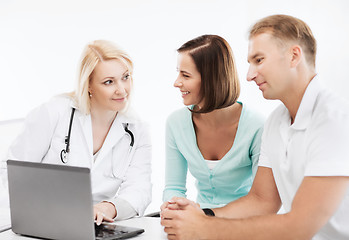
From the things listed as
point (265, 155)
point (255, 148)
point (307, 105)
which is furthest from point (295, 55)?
point (255, 148)

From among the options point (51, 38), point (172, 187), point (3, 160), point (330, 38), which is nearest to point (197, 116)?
point (172, 187)

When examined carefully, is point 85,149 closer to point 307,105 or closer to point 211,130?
point 211,130

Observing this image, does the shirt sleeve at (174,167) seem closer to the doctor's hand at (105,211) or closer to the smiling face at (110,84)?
the smiling face at (110,84)

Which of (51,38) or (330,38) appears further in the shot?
(51,38)

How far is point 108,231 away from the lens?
5.60ft

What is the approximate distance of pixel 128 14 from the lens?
4305 millimetres

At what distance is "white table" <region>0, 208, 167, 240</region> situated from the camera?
5.61 feet

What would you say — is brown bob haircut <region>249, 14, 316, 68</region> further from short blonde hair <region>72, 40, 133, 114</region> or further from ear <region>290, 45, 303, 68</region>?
short blonde hair <region>72, 40, 133, 114</region>

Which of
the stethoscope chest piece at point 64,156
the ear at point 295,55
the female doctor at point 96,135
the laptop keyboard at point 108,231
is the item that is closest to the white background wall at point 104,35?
the female doctor at point 96,135

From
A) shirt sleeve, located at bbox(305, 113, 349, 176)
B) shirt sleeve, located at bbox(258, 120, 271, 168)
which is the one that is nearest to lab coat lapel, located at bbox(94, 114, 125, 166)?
shirt sleeve, located at bbox(258, 120, 271, 168)

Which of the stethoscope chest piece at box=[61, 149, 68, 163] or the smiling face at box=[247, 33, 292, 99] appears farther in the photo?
the stethoscope chest piece at box=[61, 149, 68, 163]

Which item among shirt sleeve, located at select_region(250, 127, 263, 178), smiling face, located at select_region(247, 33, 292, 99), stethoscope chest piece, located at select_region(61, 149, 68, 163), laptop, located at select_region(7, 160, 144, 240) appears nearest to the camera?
laptop, located at select_region(7, 160, 144, 240)

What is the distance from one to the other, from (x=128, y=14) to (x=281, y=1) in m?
1.38

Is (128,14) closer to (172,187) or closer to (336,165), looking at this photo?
(172,187)
